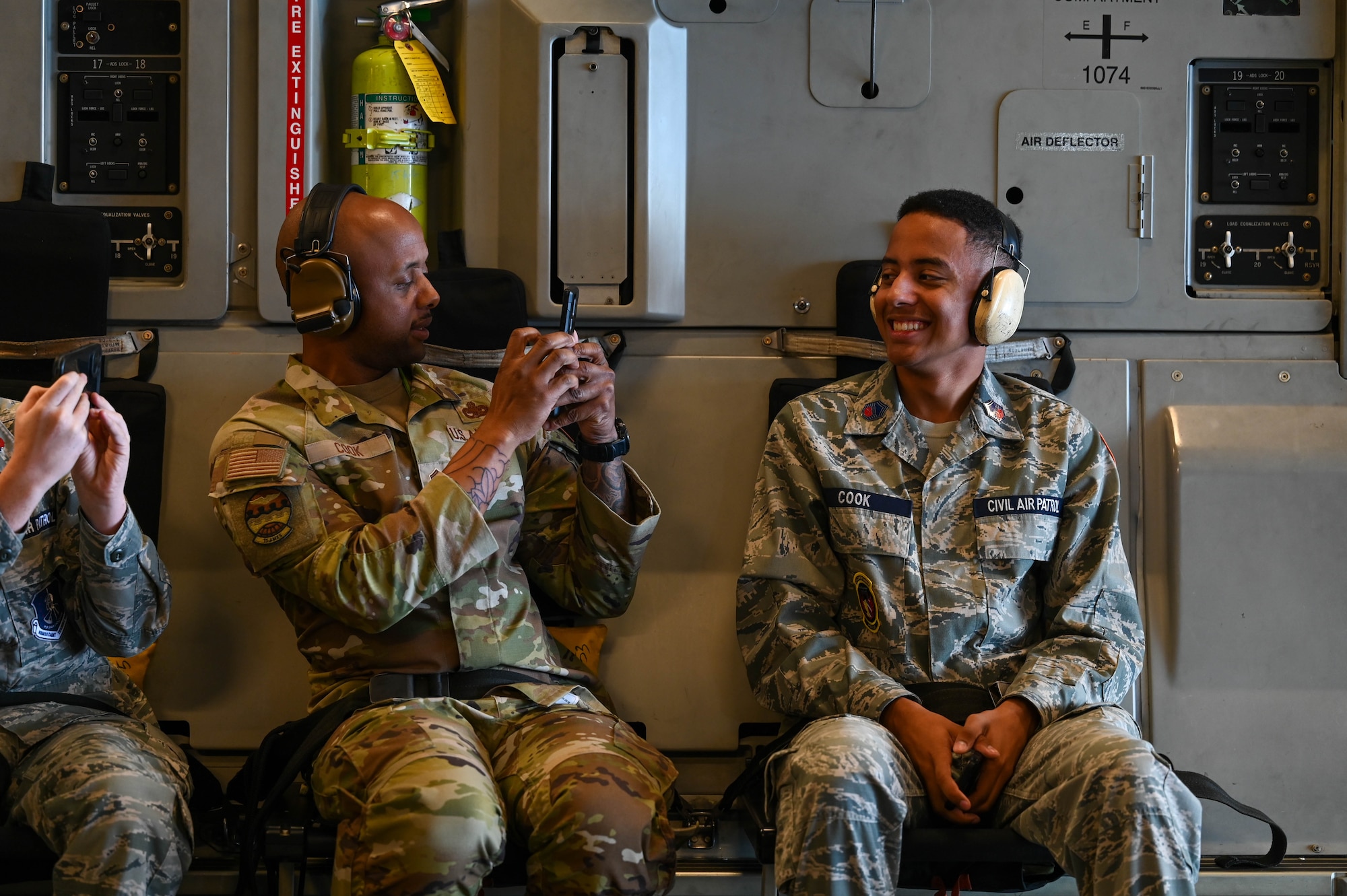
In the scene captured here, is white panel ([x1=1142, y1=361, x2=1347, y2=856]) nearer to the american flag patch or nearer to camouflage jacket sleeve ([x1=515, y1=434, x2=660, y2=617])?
camouflage jacket sleeve ([x1=515, y1=434, x2=660, y2=617])

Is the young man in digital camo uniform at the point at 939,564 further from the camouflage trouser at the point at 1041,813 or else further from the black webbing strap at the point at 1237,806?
the black webbing strap at the point at 1237,806

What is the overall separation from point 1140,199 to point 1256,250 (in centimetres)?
30

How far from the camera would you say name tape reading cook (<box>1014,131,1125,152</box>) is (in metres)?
2.71

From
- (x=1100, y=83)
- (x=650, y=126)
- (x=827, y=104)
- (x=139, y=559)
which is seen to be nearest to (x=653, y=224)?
(x=650, y=126)

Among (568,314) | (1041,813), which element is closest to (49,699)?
(568,314)

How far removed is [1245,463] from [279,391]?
205 centimetres

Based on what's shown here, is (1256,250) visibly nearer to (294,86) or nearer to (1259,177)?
(1259,177)

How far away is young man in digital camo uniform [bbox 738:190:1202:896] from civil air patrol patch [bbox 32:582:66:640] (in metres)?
1.24

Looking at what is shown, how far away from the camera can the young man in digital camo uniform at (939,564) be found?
6.46 feet

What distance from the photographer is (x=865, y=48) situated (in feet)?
8.86

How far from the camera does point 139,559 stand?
208cm

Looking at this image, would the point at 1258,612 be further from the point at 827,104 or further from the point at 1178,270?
the point at 827,104

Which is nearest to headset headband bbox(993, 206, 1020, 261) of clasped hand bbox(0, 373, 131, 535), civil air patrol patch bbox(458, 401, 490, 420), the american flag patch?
civil air patrol patch bbox(458, 401, 490, 420)

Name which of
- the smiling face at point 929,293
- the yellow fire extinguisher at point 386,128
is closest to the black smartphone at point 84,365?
the yellow fire extinguisher at point 386,128
